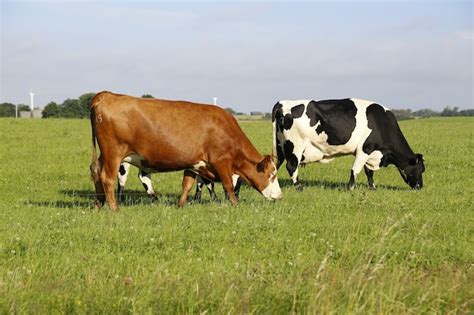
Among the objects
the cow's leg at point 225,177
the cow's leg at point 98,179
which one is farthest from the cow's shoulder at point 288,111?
the cow's leg at point 98,179

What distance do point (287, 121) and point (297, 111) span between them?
372 mm

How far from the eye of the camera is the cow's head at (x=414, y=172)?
18.4m

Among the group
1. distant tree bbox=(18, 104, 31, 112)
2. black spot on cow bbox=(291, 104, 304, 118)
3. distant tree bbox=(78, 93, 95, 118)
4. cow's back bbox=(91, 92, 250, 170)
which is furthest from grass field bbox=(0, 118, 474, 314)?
distant tree bbox=(18, 104, 31, 112)

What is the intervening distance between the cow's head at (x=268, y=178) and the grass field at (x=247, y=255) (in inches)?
11.6

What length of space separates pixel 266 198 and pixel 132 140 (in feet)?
10.5

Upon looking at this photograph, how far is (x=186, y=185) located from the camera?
46.8 ft

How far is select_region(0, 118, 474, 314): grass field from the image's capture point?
20.9 ft

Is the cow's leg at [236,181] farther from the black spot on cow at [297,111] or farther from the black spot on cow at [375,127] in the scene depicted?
the black spot on cow at [375,127]

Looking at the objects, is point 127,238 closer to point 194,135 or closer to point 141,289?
point 141,289

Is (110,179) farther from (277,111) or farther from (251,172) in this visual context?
(277,111)

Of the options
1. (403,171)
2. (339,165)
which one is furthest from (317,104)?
(339,165)

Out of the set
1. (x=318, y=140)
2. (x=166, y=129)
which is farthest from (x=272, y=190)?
(x=318, y=140)

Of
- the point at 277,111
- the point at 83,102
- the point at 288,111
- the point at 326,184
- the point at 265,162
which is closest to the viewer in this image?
the point at 265,162

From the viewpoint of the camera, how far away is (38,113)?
319 ft
